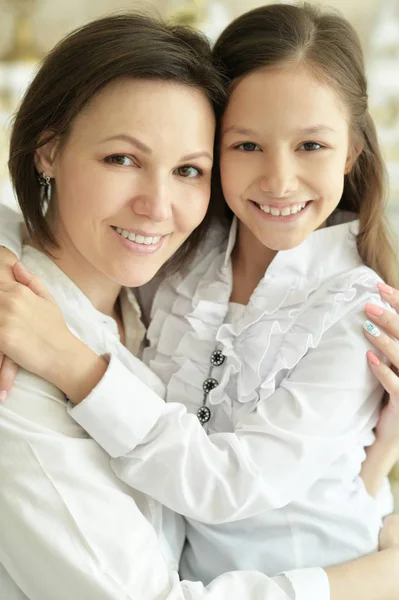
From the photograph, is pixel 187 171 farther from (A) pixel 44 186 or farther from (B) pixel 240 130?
(A) pixel 44 186

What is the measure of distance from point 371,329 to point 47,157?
0.67 meters

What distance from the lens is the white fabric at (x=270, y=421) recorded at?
1.23 meters

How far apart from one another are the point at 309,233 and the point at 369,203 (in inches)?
7.0

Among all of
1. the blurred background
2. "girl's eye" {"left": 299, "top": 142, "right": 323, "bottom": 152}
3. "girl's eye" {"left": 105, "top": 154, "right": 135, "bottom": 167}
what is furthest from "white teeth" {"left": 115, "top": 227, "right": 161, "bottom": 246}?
the blurred background

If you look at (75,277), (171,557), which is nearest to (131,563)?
(171,557)

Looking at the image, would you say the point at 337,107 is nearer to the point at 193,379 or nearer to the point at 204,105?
the point at 204,105

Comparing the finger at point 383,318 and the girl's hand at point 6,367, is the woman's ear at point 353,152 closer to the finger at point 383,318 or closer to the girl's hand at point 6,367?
the finger at point 383,318

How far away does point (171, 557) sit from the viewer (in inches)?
53.5

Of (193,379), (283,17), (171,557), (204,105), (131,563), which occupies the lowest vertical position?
(171,557)

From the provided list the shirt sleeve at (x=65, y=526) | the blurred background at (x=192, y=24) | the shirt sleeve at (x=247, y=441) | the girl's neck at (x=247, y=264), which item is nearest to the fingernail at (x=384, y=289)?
the shirt sleeve at (x=247, y=441)

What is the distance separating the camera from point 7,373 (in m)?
1.18

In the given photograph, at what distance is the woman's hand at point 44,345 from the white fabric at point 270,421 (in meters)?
0.04

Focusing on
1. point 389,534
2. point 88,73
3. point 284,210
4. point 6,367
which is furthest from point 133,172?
point 389,534

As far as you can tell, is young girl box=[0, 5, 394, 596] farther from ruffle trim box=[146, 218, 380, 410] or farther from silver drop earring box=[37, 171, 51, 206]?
silver drop earring box=[37, 171, 51, 206]
